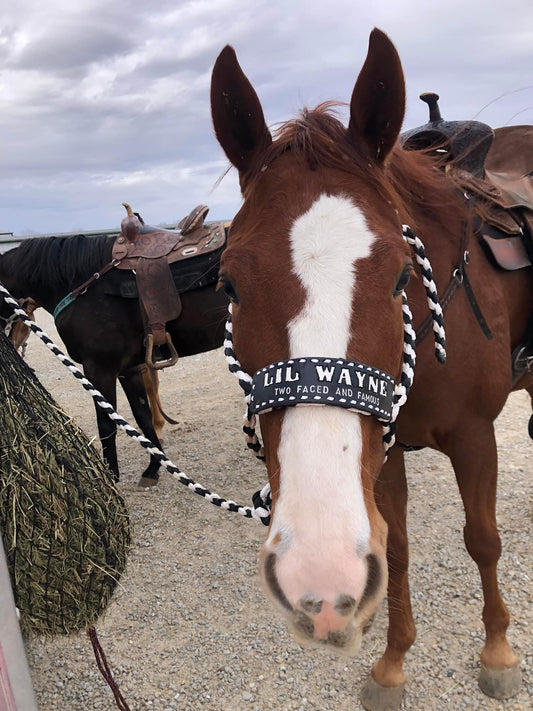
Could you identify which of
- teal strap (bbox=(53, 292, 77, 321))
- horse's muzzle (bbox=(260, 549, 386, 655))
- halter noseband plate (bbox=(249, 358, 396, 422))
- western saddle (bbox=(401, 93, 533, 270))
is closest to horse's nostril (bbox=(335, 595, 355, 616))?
horse's muzzle (bbox=(260, 549, 386, 655))

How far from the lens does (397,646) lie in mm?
2004

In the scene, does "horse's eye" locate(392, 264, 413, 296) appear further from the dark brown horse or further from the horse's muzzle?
the dark brown horse

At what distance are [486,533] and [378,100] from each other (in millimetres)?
1467

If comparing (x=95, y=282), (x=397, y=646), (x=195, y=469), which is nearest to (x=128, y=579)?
(x=195, y=469)

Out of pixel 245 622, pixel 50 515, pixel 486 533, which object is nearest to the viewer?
pixel 50 515

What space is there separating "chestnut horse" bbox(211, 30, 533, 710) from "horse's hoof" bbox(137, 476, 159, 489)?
8.40ft

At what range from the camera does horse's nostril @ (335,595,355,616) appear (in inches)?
34.9

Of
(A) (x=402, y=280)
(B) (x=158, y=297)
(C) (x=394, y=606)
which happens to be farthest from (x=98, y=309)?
(A) (x=402, y=280)

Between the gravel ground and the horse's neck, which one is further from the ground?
the horse's neck

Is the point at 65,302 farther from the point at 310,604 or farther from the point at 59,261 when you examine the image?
the point at 310,604

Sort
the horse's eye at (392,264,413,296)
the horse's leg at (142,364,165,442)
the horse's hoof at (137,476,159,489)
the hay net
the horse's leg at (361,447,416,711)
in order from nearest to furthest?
the horse's eye at (392,264,413,296), the hay net, the horse's leg at (361,447,416,711), the horse's hoof at (137,476,159,489), the horse's leg at (142,364,165,442)

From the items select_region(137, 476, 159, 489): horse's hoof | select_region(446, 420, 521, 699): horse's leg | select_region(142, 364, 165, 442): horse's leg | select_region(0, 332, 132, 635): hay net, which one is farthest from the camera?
select_region(142, 364, 165, 442): horse's leg

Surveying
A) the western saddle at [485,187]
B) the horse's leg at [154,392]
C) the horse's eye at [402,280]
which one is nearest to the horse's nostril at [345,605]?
the horse's eye at [402,280]

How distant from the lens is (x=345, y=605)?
89 centimetres
